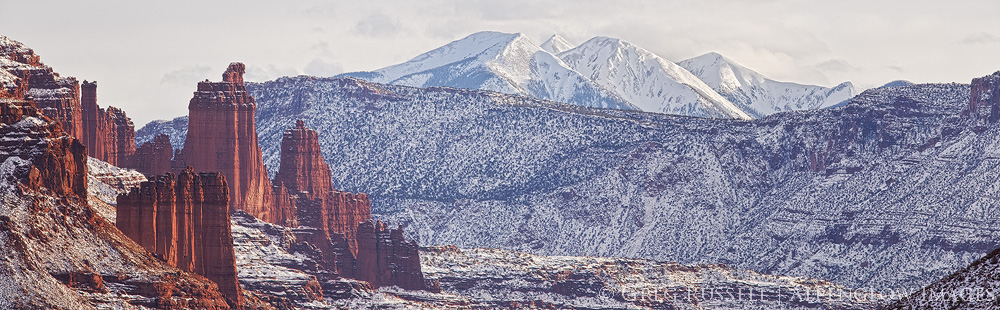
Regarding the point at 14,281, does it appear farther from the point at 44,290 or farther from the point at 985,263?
the point at 985,263

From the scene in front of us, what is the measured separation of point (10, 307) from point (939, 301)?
9346cm

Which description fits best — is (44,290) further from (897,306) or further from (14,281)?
(897,306)

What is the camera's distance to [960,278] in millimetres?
122875

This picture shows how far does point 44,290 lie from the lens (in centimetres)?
19950

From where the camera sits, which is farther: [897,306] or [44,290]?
[44,290]

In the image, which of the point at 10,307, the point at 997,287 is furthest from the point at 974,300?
the point at 10,307

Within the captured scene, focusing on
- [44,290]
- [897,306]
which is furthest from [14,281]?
[897,306]

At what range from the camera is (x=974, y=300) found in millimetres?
120438

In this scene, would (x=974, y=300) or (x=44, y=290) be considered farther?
(x=44, y=290)

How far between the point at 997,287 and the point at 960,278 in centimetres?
268

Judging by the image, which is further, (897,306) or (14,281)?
(14,281)

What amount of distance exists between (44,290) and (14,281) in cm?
287

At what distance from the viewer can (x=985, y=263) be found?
404 feet

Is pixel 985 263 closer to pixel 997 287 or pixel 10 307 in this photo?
pixel 997 287
